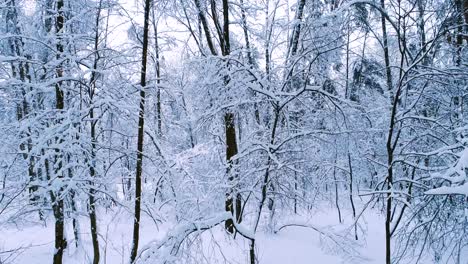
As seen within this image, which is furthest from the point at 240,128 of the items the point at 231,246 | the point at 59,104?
the point at 59,104

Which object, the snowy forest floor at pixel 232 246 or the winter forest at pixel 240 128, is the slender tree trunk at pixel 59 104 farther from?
the snowy forest floor at pixel 232 246

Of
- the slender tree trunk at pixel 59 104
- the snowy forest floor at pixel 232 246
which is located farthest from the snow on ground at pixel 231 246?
the slender tree trunk at pixel 59 104

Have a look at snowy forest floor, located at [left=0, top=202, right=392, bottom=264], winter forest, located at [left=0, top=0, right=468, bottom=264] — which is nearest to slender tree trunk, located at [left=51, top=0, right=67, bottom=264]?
winter forest, located at [left=0, top=0, right=468, bottom=264]

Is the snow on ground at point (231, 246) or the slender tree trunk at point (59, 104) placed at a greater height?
the slender tree trunk at point (59, 104)

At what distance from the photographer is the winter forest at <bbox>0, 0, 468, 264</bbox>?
5191 mm

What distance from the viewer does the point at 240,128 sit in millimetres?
8883

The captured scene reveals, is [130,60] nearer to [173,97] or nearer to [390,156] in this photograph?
[173,97]

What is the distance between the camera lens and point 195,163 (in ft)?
37.4

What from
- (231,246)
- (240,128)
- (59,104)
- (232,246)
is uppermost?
(59,104)

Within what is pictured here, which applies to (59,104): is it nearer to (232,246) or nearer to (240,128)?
(240,128)

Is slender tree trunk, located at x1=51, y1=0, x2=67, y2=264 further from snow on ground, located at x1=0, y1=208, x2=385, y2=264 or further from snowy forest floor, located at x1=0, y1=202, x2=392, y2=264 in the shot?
snowy forest floor, located at x1=0, y1=202, x2=392, y2=264

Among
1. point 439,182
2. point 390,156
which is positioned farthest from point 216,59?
point 439,182

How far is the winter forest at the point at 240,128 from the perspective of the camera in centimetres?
519

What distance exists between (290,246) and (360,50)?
8.66 m
